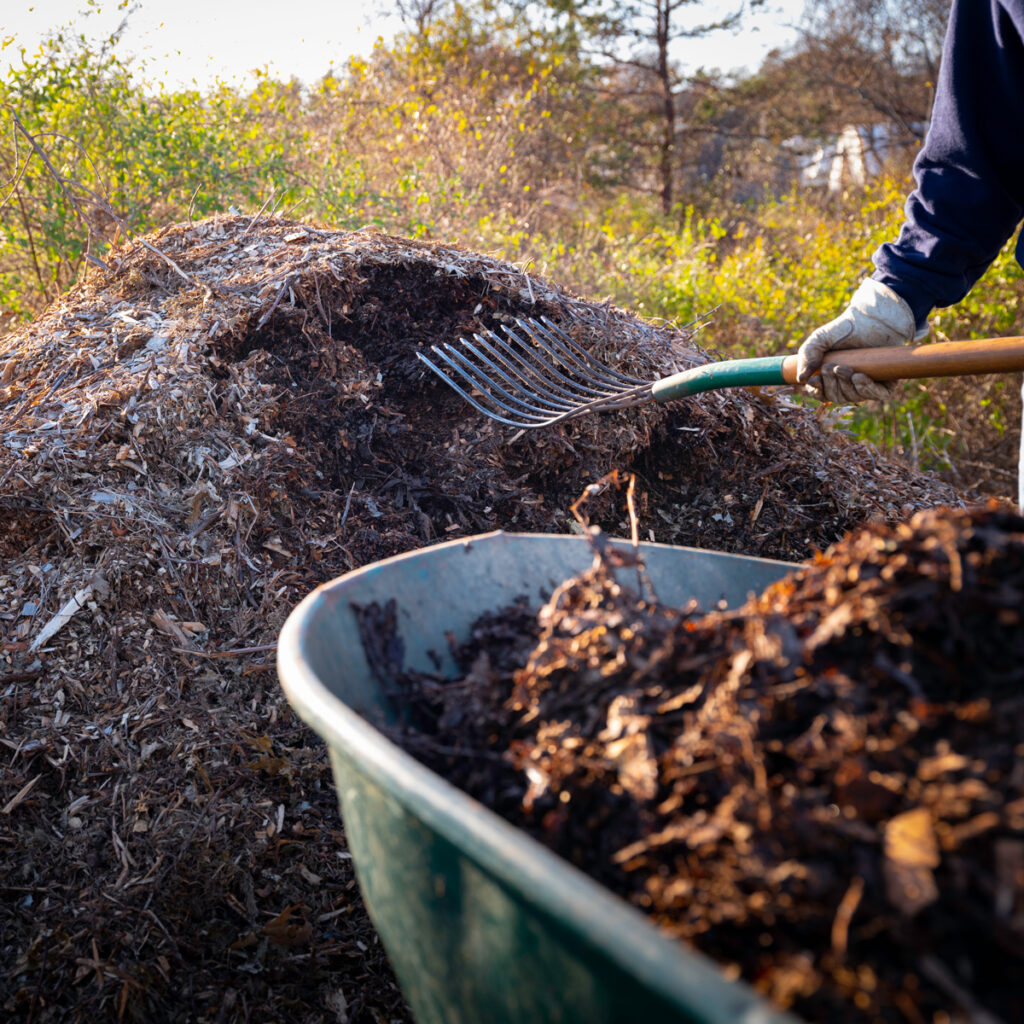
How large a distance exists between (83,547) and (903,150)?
37.4ft

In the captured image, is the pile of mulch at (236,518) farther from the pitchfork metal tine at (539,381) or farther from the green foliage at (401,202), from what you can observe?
the green foliage at (401,202)

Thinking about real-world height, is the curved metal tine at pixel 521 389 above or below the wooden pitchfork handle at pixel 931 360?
below

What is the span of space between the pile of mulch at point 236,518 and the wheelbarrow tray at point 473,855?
958mm

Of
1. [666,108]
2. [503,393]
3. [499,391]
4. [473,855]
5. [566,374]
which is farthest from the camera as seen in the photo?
[666,108]

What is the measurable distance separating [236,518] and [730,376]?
159 centimetres

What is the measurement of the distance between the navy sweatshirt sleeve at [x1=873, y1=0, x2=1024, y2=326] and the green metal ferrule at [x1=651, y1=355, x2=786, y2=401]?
436 mm

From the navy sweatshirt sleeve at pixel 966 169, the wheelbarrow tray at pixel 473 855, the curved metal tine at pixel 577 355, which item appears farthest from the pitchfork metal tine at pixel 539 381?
the wheelbarrow tray at pixel 473 855

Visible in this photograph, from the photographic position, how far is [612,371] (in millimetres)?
2799

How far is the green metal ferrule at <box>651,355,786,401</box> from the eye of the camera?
2092mm

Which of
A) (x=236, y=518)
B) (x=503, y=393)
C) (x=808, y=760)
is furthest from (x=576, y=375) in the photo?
(x=808, y=760)

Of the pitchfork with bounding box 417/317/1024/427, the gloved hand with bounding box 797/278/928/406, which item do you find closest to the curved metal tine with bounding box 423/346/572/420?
the pitchfork with bounding box 417/317/1024/427

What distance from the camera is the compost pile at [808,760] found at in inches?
25.7

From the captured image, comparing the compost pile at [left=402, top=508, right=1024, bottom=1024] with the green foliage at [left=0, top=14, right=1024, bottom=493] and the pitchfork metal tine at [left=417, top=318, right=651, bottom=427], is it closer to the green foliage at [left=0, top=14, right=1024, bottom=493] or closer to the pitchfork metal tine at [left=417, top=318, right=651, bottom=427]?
the pitchfork metal tine at [left=417, top=318, right=651, bottom=427]

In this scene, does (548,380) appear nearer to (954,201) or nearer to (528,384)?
(528,384)
